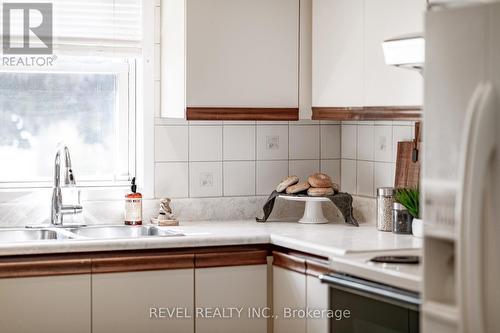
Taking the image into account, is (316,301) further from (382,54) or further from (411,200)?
(382,54)

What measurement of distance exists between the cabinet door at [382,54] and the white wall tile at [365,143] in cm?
59

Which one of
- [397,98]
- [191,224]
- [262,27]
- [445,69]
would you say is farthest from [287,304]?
[445,69]

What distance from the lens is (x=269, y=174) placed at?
4.60 meters

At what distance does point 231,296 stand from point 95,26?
55.6 inches

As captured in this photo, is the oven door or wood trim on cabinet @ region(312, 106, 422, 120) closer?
the oven door

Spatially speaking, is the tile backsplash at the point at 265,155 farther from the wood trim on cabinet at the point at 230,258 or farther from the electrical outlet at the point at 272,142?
the wood trim on cabinet at the point at 230,258

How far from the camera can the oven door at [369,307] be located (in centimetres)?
293

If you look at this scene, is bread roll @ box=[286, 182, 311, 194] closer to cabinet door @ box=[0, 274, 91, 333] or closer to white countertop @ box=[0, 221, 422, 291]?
white countertop @ box=[0, 221, 422, 291]

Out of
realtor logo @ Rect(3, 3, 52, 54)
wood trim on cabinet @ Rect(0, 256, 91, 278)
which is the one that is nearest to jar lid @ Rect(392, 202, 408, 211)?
wood trim on cabinet @ Rect(0, 256, 91, 278)

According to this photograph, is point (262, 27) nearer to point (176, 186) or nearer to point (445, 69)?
point (176, 186)

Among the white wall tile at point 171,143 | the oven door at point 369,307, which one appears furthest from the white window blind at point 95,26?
the oven door at point 369,307

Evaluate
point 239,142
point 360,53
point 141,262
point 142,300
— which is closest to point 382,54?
point 360,53

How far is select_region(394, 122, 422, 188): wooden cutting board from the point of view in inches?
159

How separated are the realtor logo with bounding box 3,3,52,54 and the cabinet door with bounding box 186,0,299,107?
0.69 metres
